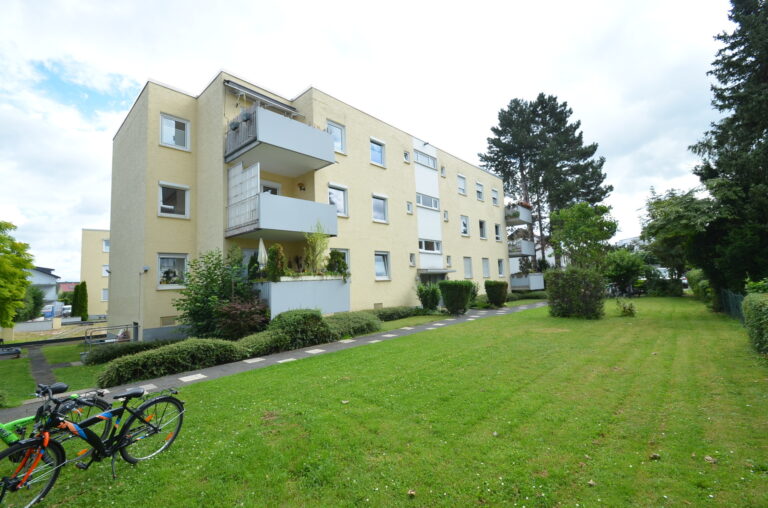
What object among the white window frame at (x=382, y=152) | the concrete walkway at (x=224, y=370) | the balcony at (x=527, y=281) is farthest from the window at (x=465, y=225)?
the concrete walkway at (x=224, y=370)

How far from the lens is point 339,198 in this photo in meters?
16.7

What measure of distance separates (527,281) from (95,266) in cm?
4324

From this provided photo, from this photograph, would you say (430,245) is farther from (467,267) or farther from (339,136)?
(339,136)

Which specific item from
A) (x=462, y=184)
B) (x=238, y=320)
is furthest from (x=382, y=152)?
(x=238, y=320)

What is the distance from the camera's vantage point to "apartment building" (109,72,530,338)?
43.1 feet

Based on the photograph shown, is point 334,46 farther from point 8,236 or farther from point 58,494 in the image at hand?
point 8,236

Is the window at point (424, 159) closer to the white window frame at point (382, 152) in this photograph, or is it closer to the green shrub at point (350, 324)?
the white window frame at point (382, 152)

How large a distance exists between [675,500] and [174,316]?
15.3 metres

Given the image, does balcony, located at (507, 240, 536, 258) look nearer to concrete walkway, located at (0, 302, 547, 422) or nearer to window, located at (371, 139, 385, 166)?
window, located at (371, 139, 385, 166)

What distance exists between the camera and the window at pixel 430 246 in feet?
70.2

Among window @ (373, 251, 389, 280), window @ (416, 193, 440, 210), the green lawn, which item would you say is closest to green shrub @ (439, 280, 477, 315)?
window @ (373, 251, 389, 280)

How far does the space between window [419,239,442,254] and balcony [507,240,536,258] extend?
10.6 metres

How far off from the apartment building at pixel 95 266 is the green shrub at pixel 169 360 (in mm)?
36674

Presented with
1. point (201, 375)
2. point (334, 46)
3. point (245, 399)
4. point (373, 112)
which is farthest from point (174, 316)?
point (373, 112)
